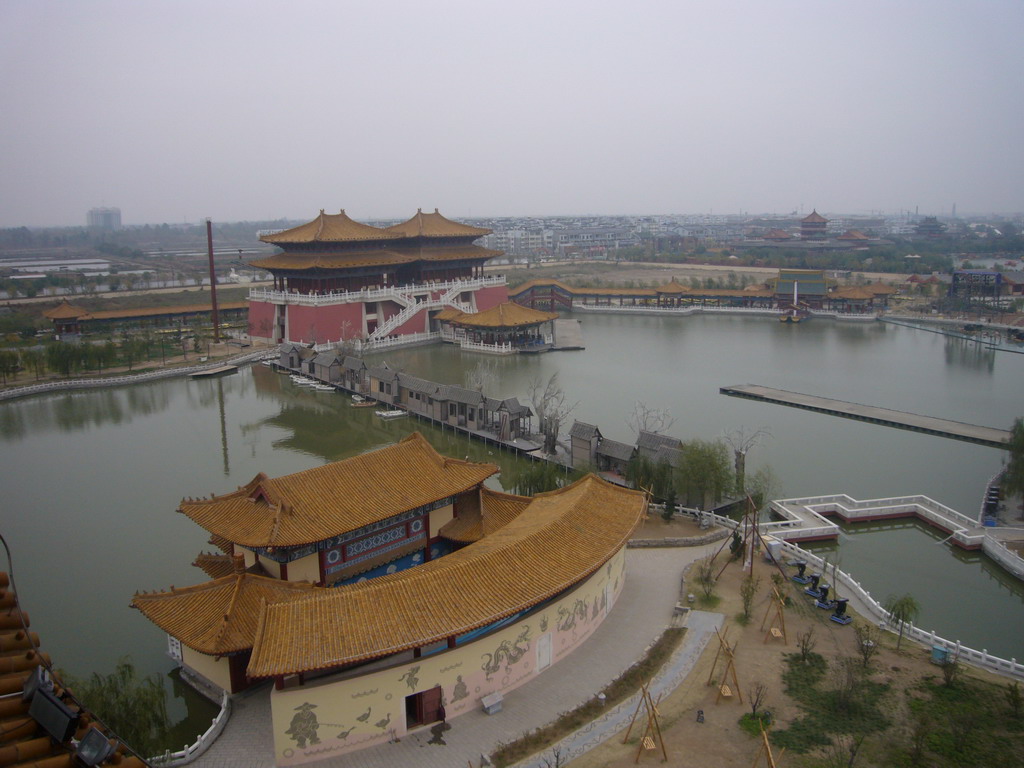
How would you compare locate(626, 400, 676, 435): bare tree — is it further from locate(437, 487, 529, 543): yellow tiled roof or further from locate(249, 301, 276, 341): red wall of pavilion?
Answer: locate(249, 301, 276, 341): red wall of pavilion

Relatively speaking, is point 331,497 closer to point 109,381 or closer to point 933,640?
point 933,640

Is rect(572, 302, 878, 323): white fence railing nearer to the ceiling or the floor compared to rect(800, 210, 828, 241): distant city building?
nearer to the floor

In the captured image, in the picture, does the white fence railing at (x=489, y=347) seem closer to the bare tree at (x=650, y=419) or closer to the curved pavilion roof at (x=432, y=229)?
the curved pavilion roof at (x=432, y=229)

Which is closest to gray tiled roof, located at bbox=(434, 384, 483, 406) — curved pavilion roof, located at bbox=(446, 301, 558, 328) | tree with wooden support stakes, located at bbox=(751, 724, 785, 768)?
curved pavilion roof, located at bbox=(446, 301, 558, 328)

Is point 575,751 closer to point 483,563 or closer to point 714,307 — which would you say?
point 483,563

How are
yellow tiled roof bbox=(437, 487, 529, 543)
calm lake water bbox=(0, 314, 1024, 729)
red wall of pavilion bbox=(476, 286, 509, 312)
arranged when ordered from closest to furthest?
1. yellow tiled roof bbox=(437, 487, 529, 543)
2. calm lake water bbox=(0, 314, 1024, 729)
3. red wall of pavilion bbox=(476, 286, 509, 312)

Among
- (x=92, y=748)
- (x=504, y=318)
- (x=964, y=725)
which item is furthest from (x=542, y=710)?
(x=504, y=318)

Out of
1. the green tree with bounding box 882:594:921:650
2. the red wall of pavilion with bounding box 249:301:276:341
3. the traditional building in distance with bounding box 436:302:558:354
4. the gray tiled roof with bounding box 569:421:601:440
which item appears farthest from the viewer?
the red wall of pavilion with bounding box 249:301:276:341

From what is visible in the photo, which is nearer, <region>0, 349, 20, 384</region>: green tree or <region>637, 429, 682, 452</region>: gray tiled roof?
<region>637, 429, 682, 452</region>: gray tiled roof
